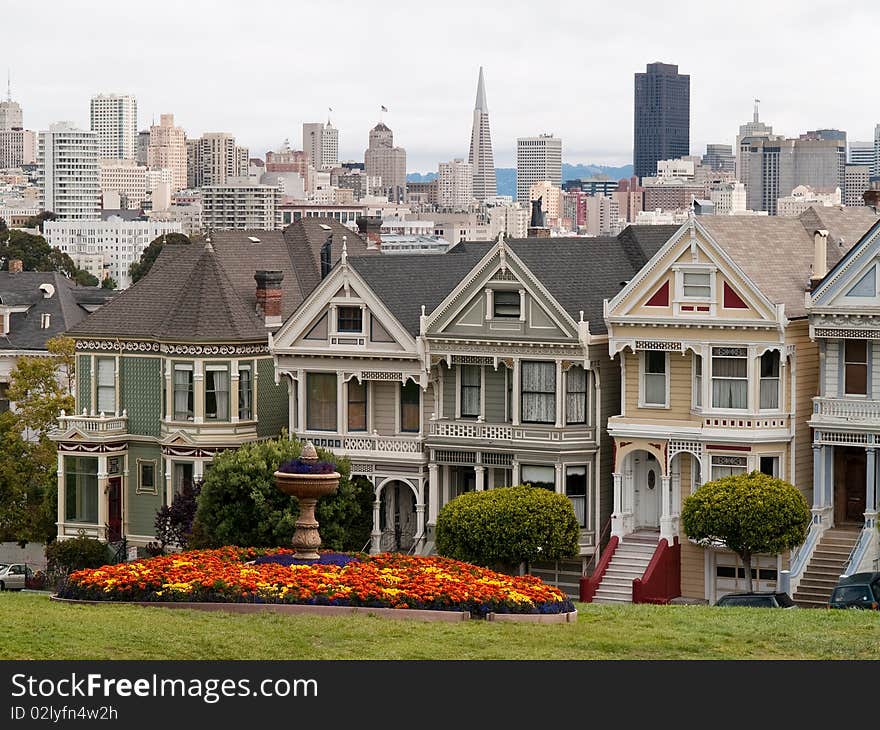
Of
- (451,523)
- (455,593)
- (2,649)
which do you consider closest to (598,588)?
(451,523)

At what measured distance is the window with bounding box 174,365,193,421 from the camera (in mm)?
61094

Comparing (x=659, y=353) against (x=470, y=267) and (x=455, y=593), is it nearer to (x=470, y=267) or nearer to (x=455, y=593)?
(x=470, y=267)

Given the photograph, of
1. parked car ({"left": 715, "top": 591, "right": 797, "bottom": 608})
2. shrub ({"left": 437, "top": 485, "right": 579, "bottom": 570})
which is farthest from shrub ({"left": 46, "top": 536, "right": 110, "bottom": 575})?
parked car ({"left": 715, "top": 591, "right": 797, "bottom": 608})

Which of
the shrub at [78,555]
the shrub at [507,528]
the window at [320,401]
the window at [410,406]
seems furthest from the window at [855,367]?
the shrub at [78,555]

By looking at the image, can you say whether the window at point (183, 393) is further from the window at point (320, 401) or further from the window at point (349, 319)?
the window at point (349, 319)

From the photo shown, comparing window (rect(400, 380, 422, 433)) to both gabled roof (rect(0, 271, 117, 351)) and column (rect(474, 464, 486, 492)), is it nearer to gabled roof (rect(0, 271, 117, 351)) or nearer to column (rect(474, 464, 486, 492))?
column (rect(474, 464, 486, 492))

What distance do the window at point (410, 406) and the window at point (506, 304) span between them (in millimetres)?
3114

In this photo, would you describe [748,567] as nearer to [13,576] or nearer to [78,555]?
[78,555]

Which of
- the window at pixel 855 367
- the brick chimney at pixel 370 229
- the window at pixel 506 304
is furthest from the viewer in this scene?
the brick chimney at pixel 370 229

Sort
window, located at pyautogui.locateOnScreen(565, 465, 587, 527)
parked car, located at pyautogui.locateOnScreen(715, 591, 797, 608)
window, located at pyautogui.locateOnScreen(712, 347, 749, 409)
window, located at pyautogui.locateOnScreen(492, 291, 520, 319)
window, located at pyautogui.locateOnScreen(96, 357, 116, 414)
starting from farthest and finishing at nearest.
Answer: window, located at pyautogui.locateOnScreen(96, 357, 116, 414) < window, located at pyautogui.locateOnScreen(492, 291, 520, 319) < window, located at pyautogui.locateOnScreen(565, 465, 587, 527) < window, located at pyautogui.locateOnScreen(712, 347, 749, 409) < parked car, located at pyautogui.locateOnScreen(715, 591, 797, 608)

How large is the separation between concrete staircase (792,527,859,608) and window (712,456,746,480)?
7.84ft

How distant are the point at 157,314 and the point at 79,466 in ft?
14.5

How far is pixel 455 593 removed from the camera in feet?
128

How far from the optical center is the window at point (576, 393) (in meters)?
55.7
